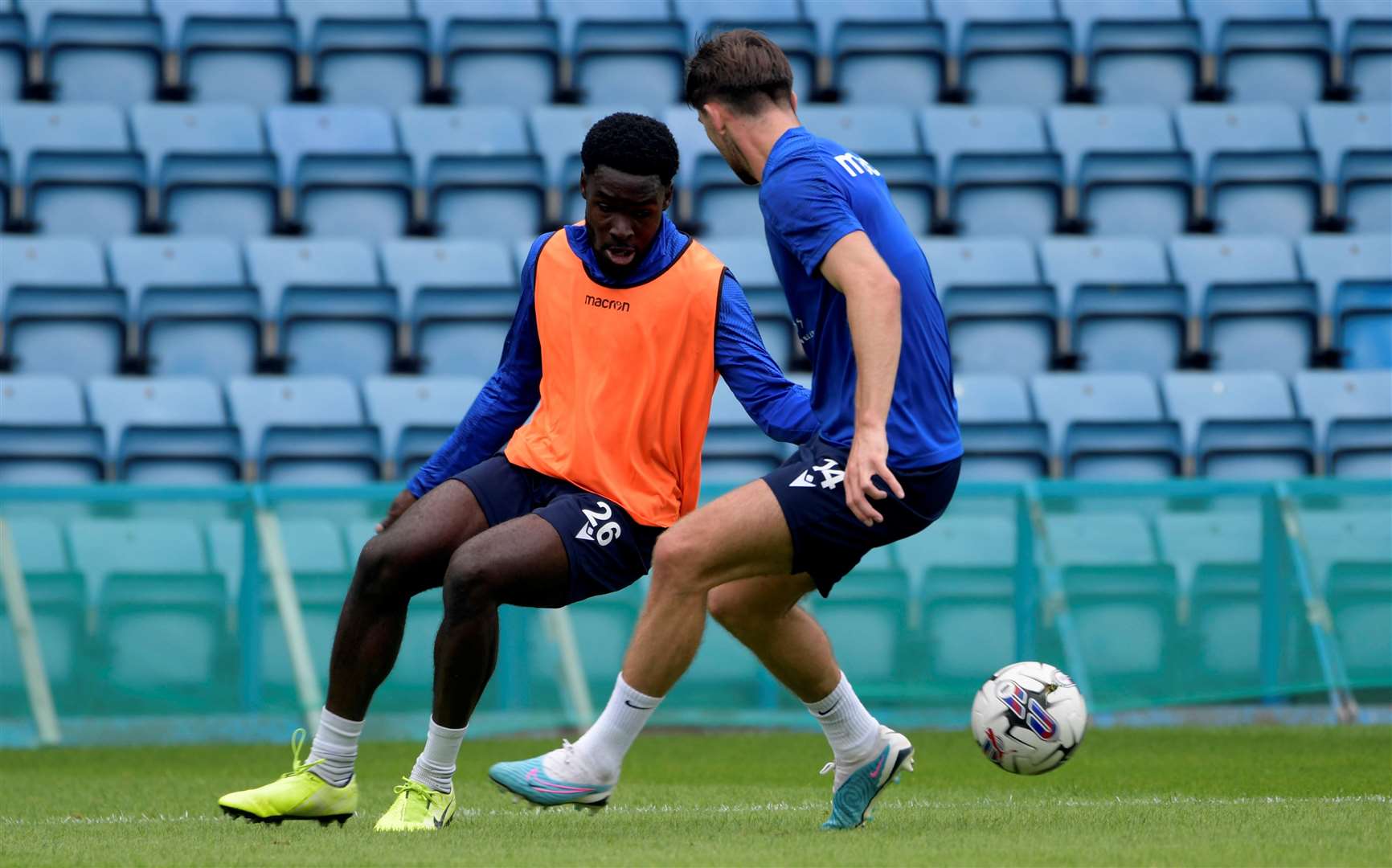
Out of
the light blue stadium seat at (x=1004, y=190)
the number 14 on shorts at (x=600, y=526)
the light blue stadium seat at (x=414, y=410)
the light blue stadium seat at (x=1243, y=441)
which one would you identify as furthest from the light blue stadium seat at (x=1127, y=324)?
the number 14 on shorts at (x=600, y=526)

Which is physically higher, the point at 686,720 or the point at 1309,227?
the point at 1309,227

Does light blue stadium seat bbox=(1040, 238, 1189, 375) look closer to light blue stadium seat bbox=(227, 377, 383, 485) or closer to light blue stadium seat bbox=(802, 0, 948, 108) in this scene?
light blue stadium seat bbox=(802, 0, 948, 108)

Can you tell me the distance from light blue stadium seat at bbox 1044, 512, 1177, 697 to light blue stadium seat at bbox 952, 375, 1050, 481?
139 cm

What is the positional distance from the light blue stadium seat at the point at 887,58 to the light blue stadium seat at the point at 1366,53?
10.3 ft

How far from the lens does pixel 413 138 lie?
13.2 m

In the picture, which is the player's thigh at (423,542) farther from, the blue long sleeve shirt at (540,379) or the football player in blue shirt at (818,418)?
the football player in blue shirt at (818,418)

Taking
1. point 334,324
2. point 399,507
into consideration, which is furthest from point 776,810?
point 334,324

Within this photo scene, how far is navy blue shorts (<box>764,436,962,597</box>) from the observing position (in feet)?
14.8

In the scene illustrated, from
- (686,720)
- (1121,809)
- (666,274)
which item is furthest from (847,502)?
(686,720)

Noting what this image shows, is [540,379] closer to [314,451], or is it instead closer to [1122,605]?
[1122,605]

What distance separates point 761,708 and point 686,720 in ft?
1.28

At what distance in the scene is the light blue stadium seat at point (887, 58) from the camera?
14141mm

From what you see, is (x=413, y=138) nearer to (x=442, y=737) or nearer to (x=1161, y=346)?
(x=1161, y=346)

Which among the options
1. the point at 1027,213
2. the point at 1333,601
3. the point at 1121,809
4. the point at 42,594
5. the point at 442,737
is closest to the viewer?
the point at 442,737
